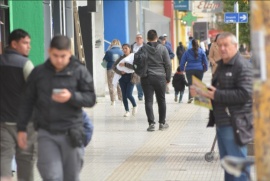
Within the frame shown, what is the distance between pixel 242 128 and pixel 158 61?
806 centimetres

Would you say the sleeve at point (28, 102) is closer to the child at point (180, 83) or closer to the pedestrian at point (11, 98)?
the pedestrian at point (11, 98)

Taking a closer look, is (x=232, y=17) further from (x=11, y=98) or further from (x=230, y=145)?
(x=11, y=98)

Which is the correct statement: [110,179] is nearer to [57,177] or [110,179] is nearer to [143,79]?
[57,177]

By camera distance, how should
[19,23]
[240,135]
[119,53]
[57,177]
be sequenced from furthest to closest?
[119,53] < [19,23] < [240,135] < [57,177]

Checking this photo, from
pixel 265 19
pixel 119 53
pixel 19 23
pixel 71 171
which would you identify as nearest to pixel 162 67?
pixel 19 23

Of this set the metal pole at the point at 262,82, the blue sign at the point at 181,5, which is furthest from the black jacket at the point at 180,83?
the blue sign at the point at 181,5

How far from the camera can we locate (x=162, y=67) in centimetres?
1634

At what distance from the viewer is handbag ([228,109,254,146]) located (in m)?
8.27

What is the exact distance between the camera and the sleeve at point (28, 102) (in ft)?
25.4

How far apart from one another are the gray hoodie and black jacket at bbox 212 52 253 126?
7.63 metres

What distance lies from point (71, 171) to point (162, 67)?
876cm

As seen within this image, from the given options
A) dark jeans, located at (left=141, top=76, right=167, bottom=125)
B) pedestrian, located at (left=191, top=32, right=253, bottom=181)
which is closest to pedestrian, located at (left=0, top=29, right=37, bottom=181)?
pedestrian, located at (left=191, top=32, right=253, bottom=181)

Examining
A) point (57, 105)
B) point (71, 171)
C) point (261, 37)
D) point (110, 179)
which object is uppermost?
point (261, 37)

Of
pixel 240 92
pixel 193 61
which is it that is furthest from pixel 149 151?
pixel 193 61
